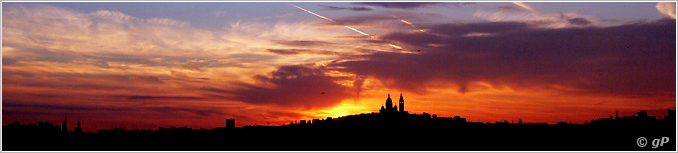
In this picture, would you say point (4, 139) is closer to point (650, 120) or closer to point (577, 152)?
point (577, 152)

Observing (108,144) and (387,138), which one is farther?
(108,144)

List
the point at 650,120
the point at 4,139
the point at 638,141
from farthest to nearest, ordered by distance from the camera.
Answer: the point at 4,139 < the point at 650,120 < the point at 638,141

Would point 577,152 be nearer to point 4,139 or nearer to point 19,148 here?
point 19,148

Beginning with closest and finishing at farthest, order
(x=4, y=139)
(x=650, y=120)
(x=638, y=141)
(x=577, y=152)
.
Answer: (x=577, y=152)
(x=638, y=141)
(x=650, y=120)
(x=4, y=139)

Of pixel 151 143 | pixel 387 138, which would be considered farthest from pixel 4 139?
pixel 387 138

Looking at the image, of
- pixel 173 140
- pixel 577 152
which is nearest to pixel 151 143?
pixel 173 140

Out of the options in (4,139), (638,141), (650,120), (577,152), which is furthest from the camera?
(4,139)
